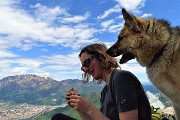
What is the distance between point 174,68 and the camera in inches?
328

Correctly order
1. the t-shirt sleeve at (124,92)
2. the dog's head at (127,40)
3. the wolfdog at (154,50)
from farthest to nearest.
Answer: the dog's head at (127,40)
the wolfdog at (154,50)
the t-shirt sleeve at (124,92)

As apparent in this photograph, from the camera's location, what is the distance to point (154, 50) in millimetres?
8539

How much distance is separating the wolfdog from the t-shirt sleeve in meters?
1.57

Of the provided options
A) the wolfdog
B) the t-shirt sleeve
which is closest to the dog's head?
the wolfdog

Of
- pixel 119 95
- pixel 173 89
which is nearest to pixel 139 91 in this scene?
pixel 119 95

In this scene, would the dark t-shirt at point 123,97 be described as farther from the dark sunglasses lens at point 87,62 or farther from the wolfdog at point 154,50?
the wolfdog at point 154,50

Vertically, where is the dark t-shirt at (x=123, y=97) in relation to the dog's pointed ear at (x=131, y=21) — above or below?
below

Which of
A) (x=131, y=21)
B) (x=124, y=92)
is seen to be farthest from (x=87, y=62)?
(x=124, y=92)

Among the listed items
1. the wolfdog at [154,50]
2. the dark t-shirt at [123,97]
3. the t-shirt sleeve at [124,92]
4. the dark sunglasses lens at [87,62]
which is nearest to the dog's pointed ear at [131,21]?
the wolfdog at [154,50]

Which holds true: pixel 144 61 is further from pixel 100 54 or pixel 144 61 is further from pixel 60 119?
pixel 60 119

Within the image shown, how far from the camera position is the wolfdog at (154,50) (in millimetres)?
8359

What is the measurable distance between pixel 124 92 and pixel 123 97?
12cm

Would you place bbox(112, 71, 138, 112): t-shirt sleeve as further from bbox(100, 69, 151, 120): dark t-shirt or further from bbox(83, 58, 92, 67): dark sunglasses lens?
bbox(83, 58, 92, 67): dark sunglasses lens

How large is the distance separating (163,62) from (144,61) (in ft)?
1.83
